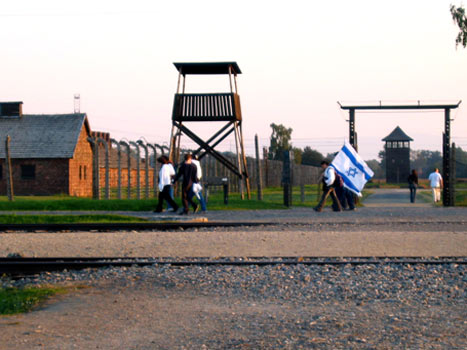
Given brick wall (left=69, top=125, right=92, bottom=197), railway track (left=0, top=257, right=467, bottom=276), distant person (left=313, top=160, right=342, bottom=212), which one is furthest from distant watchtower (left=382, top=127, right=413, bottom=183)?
railway track (left=0, top=257, right=467, bottom=276)

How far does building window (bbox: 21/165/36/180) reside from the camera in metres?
41.3

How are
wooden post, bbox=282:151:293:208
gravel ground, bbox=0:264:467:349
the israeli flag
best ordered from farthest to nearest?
1. wooden post, bbox=282:151:293:208
2. the israeli flag
3. gravel ground, bbox=0:264:467:349

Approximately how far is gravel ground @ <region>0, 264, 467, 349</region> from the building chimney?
38437 mm

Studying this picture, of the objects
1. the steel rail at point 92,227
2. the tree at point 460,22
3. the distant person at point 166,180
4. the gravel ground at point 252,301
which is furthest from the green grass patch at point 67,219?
the tree at point 460,22

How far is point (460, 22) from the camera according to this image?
101 ft

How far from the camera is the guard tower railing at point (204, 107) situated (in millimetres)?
25234

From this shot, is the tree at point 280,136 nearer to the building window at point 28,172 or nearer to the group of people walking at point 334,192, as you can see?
the building window at point 28,172

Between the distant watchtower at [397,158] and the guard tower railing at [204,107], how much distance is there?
65.1m

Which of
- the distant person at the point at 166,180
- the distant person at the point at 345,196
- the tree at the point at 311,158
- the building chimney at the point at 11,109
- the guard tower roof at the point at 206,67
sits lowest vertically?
the distant person at the point at 345,196

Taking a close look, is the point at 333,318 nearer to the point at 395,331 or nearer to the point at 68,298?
the point at 395,331

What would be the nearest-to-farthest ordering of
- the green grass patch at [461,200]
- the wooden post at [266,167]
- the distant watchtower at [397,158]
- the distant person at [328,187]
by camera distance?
the distant person at [328,187] < the green grass patch at [461,200] < the wooden post at [266,167] < the distant watchtower at [397,158]

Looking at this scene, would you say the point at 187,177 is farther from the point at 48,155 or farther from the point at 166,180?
the point at 48,155

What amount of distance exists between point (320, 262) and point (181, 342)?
4334mm

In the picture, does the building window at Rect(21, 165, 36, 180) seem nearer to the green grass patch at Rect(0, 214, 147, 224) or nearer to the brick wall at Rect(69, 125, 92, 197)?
the brick wall at Rect(69, 125, 92, 197)
